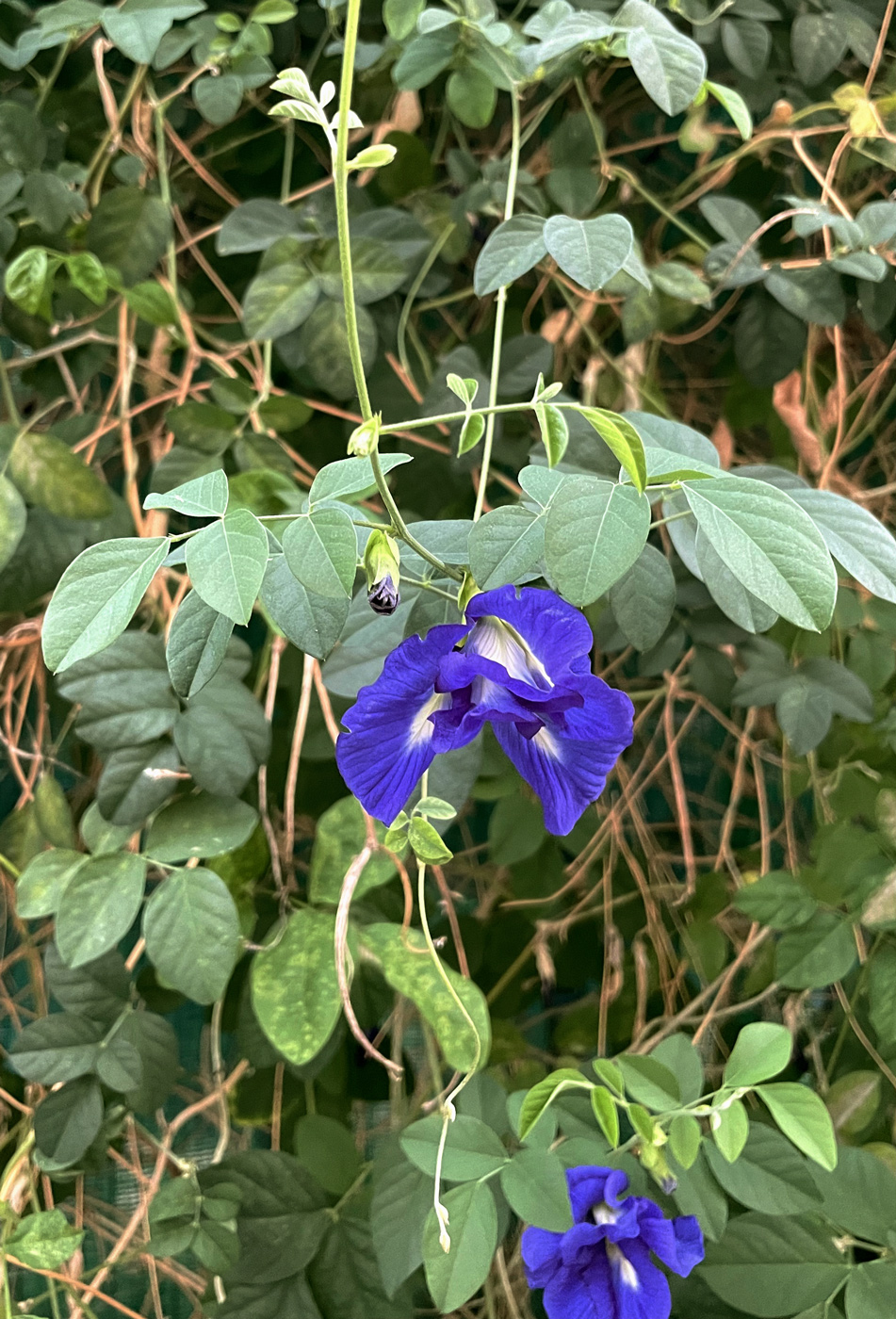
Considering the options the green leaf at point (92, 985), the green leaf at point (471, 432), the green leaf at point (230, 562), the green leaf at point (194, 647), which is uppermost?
the green leaf at point (471, 432)

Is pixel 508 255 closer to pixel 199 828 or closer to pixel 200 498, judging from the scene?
pixel 200 498

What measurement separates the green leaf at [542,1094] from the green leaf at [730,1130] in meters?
0.09

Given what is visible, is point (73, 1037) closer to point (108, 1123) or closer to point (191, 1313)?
point (108, 1123)

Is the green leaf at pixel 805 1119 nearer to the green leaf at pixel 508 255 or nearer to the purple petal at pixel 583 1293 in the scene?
the purple petal at pixel 583 1293

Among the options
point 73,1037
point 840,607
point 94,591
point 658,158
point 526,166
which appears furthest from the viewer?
point 658,158

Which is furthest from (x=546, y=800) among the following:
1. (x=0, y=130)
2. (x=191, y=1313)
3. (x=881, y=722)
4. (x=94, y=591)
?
(x=191, y=1313)

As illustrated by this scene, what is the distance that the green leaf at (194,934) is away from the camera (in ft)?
2.24

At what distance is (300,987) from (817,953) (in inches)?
16.1

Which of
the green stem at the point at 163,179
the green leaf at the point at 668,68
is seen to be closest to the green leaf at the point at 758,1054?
the green leaf at the point at 668,68

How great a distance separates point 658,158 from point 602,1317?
3.48ft

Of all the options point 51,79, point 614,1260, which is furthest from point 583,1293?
point 51,79

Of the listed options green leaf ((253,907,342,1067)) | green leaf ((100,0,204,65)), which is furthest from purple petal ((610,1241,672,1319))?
green leaf ((100,0,204,65))

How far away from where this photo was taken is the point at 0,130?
82 centimetres

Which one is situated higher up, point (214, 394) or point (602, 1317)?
point (214, 394)
